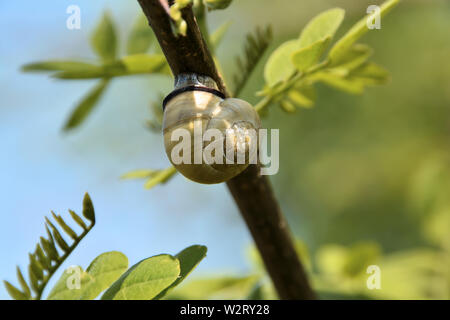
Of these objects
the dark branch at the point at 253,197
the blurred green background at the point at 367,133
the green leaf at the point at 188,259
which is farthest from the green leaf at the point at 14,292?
the blurred green background at the point at 367,133

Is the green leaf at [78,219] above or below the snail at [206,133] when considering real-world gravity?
below

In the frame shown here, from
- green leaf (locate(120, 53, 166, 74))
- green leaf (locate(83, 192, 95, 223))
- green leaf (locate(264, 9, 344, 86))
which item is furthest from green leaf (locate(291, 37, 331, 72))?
green leaf (locate(83, 192, 95, 223))

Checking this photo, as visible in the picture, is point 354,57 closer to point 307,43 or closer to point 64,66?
point 307,43

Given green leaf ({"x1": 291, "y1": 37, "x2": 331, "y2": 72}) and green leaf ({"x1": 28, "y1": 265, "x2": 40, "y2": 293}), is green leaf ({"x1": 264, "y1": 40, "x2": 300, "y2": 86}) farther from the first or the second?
green leaf ({"x1": 28, "y1": 265, "x2": 40, "y2": 293})

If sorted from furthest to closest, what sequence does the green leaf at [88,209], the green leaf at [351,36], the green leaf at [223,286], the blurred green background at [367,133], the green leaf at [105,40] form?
the blurred green background at [367,133] < the green leaf at [223,286] < the green leaf at [105,40] < the green leaf at [351,36] < the green leaf at [88,209]

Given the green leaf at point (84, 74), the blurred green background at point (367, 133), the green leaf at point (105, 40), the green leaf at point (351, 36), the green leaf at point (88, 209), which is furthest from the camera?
the blurred green background at point (367, 133)

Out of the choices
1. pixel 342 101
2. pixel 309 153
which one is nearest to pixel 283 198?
pixel 309 153

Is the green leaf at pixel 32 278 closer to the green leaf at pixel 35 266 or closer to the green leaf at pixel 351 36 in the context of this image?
the green leaf at pixel 35 266

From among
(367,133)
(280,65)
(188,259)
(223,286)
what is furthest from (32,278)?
(367,133)
